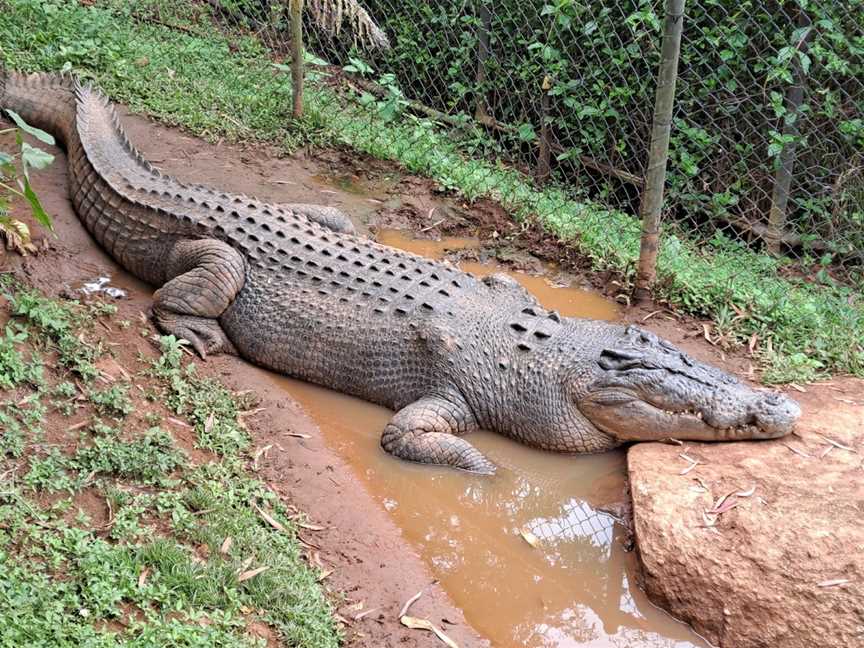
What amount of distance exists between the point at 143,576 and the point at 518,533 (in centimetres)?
193

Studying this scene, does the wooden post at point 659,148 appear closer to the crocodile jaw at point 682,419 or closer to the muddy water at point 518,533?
the crocodile jaw at point 682,419

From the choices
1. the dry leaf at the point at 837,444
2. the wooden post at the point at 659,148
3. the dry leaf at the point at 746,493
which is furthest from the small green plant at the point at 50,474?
the wooden post at the point at 659,148

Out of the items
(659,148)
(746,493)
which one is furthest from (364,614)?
(659,148)

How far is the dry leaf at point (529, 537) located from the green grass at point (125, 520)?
1186mm

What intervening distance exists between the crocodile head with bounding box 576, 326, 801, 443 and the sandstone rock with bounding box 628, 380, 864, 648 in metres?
0.16

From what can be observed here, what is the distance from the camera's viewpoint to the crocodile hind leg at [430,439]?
486 centimetres

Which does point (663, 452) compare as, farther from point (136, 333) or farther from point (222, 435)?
point (136, 333)

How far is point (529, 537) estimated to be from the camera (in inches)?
176

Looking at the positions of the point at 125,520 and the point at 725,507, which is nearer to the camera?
the point at 125,520

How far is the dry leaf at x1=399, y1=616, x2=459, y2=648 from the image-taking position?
372 cm

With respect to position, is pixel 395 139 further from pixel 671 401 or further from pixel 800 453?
pixel 800 453

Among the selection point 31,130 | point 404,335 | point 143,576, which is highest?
point 31,130

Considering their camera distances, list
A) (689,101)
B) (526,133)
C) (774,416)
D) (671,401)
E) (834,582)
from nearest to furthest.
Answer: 1. (834,582)
2. (774,416)
3. (671,401)
4. (689,101)
5. (526,133)

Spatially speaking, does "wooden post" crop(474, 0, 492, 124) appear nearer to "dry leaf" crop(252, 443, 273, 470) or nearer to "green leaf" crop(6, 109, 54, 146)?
"dry leaf" crop(252, 443, 273, 470)
